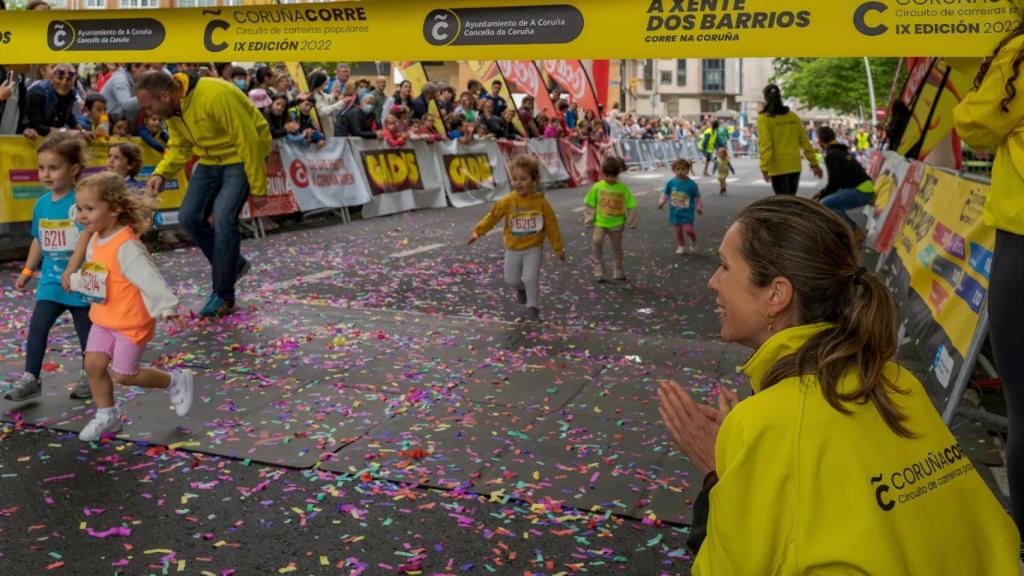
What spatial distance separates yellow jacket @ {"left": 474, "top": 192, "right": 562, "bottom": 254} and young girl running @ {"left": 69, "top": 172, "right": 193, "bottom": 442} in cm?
368

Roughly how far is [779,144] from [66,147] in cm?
846

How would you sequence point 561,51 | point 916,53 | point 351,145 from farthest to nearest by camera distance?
point 351,145 < point 561,51 < point 916,53

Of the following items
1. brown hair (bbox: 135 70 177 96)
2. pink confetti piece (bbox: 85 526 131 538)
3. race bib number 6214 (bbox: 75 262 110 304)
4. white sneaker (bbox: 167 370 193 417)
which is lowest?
pink confetti piece (bbox: 85 526 131 538)

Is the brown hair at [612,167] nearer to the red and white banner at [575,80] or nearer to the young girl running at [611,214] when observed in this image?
the young girl running at [611,214]

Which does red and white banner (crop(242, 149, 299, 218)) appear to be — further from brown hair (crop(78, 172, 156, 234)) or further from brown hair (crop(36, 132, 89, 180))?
brown hair (crop(78, 172, 156, 234))

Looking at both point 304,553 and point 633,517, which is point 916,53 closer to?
point 633,517

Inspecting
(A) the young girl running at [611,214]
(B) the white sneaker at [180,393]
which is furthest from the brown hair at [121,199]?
(A) the young girl running at [611,214]

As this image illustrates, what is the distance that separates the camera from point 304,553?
3557 millimetres

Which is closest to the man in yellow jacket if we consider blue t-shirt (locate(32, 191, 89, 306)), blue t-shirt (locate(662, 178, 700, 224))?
blue t-shirt (locate(32, 191, 89, 306))

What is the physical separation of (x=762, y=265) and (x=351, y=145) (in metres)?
15.2

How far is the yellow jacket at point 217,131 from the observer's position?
7.86m

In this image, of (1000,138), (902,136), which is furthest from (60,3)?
(1000,138)

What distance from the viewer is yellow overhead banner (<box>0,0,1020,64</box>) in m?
5.67

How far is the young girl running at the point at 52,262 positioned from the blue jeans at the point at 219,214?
7.91ft
